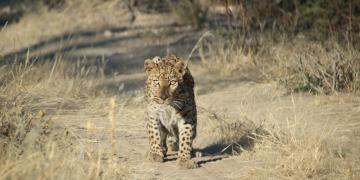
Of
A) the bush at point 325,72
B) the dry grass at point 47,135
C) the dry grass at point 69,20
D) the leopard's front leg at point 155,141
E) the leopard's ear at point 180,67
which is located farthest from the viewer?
the dry grass at point 69,20

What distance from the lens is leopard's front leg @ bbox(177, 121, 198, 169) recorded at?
8188 millimetres

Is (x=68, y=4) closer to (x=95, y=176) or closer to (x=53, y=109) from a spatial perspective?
(x=53, y=109)

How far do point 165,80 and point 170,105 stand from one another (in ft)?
0.94

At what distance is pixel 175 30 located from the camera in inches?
712

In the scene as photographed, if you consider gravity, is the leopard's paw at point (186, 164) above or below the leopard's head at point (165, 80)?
below

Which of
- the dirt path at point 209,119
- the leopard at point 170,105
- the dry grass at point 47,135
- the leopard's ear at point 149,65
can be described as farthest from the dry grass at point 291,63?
the leopard's ear at point 149,65

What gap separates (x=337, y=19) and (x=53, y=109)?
5628mm

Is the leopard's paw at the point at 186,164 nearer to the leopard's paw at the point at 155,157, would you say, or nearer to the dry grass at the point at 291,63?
the leopard's paw at the point at 155,157

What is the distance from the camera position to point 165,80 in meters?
8.12

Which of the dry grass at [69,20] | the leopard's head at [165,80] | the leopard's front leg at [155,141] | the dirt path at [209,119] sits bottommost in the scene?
the dry grass at [69,20]

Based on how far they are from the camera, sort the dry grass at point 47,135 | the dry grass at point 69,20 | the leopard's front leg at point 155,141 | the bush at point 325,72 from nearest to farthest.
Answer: the dry grass at point 47,135 → the leopard's front leg at point 155,141 → the bush at point 325,72 → the dry grass at point 69,20

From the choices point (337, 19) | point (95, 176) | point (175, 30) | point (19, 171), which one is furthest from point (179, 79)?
point (175, 30)

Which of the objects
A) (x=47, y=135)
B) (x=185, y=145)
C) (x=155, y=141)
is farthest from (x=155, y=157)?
(x=47, y=135)

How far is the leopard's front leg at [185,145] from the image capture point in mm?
8188
